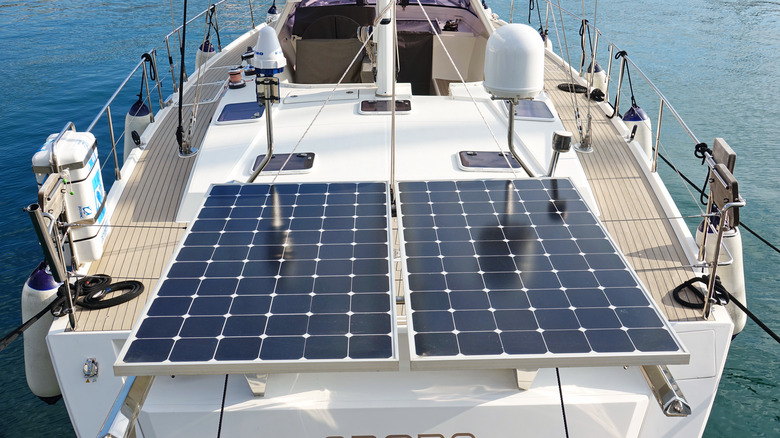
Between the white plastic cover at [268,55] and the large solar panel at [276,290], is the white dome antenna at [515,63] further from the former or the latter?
the white plastic cover at [268,55]

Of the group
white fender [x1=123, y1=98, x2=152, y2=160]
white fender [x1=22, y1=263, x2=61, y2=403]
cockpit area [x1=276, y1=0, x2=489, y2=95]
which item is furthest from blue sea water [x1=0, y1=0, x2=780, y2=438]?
cockpit area [x1=276, y1=0, x2=489, y2=95]

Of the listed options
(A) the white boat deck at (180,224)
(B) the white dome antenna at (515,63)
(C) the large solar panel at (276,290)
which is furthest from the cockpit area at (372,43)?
(C) the large solar panel at (276,290)

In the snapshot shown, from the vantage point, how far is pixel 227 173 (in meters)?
4.27

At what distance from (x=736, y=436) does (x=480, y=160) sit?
2.94 m

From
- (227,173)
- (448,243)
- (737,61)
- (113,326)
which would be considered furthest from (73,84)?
(737,61)

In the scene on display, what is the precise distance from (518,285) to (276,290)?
36.8 inches

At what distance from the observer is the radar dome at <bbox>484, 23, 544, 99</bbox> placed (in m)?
3.12

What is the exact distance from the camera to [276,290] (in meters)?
2.45

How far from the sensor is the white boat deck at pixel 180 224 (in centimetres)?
352

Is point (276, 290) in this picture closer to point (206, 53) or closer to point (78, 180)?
point (78, 180)

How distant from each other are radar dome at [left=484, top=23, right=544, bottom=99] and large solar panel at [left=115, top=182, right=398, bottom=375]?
2.59ft

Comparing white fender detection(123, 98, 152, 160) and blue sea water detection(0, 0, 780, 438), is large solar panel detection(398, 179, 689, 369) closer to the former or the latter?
blue sea water detection(0, 0, 780, 438)

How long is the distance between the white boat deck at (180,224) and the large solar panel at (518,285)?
538mm

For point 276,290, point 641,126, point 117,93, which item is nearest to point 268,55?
point 276,290
